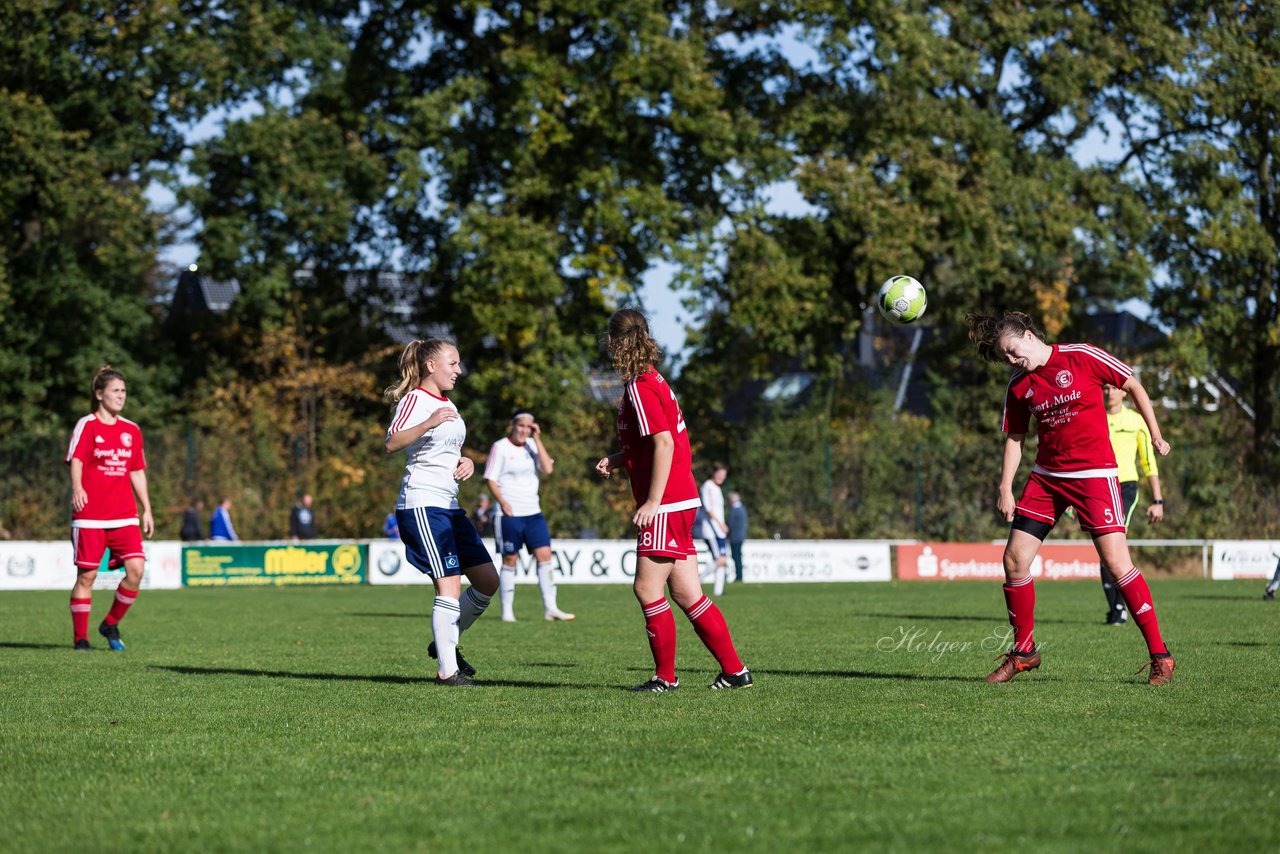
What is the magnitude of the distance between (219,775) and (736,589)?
20086mm

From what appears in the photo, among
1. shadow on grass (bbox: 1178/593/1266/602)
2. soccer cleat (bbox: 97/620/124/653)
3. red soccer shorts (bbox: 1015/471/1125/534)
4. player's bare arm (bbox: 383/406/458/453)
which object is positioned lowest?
shadow on grass (bbox: 1178/593/1266/602)

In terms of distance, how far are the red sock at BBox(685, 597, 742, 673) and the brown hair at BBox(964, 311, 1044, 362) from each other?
221cm

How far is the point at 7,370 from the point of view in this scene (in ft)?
108

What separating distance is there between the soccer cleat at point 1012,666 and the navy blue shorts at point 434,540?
121 inches

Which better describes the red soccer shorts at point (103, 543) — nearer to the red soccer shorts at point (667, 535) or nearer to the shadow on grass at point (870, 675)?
the shadow on grass at point (870, 675)

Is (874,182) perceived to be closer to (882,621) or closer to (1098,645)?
(882,621)

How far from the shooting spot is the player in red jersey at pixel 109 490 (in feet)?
39.7

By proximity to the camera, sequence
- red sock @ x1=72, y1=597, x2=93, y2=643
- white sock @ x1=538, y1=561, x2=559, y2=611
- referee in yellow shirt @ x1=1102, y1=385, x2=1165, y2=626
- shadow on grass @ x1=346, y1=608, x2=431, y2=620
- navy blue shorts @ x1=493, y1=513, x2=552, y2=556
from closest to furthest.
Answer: red sock @ x1=72, y1=597, x2=93, y2=643
referee in yellow shirt @ x1=1102, y1=385, x2=1165, y2=626
navy blue shorts @ x1=493, y1=513, x2=552, y2=556
white sock @ x1=538, y1=561, x2=559, y2=611
shadow on grass @ x1=346, y1=608, x2=431, y2=620

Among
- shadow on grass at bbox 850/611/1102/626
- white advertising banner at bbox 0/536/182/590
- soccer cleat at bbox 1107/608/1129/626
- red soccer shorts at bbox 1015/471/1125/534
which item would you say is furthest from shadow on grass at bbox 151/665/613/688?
white advertising banner at bbox 0/536/182/590

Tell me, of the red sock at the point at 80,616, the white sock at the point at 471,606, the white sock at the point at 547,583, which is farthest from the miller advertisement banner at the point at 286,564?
the white sock at the point at 471,606

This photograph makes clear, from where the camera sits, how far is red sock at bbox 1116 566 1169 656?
28.9 feet

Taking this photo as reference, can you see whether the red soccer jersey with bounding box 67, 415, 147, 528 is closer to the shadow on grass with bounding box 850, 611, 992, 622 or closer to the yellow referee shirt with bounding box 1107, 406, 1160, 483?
the shadow on grass with bounding box 850, 611, 992, 622

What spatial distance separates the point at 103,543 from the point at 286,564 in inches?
653

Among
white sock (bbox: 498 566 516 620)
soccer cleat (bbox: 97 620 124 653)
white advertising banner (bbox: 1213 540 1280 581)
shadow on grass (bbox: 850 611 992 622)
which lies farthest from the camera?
white advertising banner (bbox: 1213 540 1280 581)
